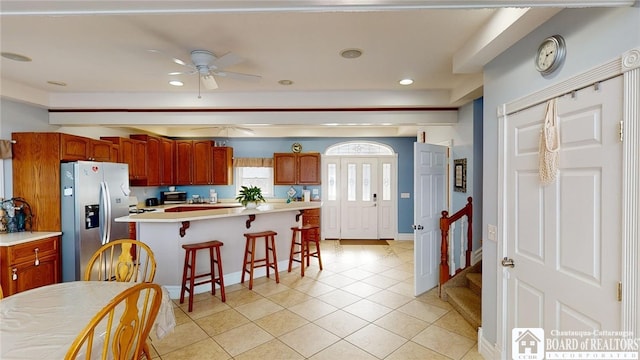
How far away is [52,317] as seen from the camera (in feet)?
5.16

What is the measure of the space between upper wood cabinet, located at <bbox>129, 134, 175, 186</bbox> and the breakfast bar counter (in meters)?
1.98

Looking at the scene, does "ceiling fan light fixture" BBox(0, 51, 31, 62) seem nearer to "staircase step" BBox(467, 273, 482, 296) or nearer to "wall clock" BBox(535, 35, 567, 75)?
"wall clock" BBox(535, 35, 567, 75)

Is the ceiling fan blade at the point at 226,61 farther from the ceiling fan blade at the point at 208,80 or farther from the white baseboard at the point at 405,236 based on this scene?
the white baseboard at the point at 405,236

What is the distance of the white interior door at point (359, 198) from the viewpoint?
689 centimetres

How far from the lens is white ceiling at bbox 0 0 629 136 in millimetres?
1282

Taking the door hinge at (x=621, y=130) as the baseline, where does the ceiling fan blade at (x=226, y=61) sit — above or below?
above

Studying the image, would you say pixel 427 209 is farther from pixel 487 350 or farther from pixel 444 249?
pixel 487 350

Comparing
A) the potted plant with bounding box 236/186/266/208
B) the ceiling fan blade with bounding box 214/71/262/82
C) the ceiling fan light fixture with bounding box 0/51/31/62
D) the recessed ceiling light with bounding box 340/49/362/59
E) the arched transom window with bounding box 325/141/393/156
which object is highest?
the recessed ceiling light with bounding box 340/49/362/59

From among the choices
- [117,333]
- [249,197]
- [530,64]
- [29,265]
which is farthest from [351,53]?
[29,265]

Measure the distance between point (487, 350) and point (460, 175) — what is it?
2.18 m

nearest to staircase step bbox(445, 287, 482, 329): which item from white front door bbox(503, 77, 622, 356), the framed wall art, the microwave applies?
white front door bbox(503, 77, 622, 356)

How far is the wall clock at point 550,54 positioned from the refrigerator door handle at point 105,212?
4743 mm

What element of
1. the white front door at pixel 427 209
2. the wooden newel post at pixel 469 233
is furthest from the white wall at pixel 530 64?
the wooden newel post at pixel 469 233

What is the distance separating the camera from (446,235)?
3.74 meters
